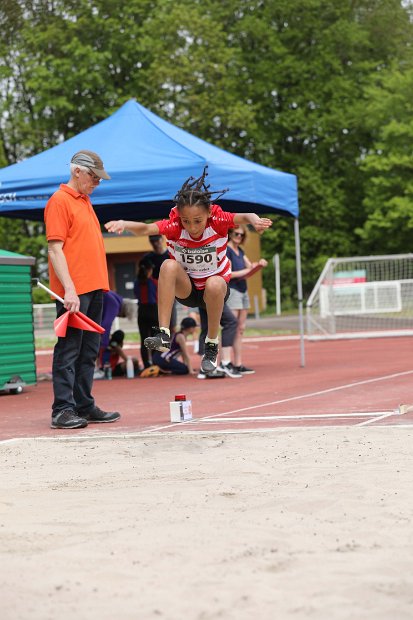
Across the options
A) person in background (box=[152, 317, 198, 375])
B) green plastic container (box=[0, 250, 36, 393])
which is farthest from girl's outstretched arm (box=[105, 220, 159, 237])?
person in background (box=[152, 317, 198, 375])

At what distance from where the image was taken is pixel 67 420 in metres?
8.30

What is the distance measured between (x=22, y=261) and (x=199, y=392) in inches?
107

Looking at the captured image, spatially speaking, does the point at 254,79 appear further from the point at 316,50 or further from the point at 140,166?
the point at 140,166

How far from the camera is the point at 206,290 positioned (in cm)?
776

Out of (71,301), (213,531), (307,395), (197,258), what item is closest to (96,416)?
(71,301)

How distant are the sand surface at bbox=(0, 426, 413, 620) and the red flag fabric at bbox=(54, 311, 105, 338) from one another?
1571mm

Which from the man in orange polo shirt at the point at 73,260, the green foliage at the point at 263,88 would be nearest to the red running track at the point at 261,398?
the man in orange polo shirt at the point at 73,260

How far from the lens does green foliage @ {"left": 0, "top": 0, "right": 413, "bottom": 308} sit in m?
41.1

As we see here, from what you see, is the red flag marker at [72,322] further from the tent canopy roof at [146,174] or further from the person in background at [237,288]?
the person in background at [237,288]

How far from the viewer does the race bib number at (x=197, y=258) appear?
300 inches

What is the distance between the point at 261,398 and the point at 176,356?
377cm

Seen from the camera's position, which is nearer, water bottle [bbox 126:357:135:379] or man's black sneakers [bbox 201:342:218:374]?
man's black sneakers [bbox 201:342:218:374]

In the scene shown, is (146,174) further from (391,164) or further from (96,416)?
(391,164)

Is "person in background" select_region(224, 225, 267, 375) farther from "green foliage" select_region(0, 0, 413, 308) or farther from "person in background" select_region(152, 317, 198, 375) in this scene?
"green foliage" select_region(0, 0, 413, 308)
